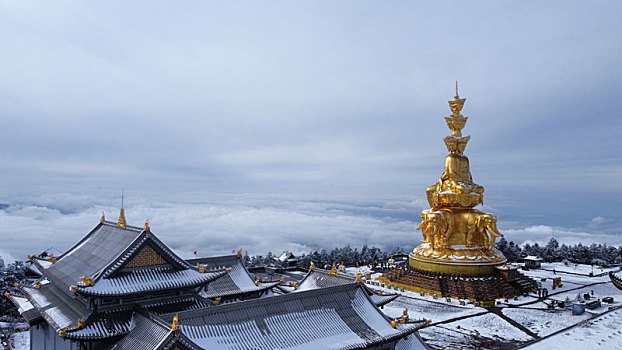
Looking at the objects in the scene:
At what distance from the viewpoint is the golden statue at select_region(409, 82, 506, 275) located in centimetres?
4209

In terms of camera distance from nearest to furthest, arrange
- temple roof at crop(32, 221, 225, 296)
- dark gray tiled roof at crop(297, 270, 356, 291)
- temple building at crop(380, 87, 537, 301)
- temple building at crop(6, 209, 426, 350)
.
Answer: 1. temple building at crop(6, 209, 426, 350)
2. temple roof at crop(32, 221, 225, 296)
3. dark gray tiled roof at crop(297, 270, 356, 291)
4. temple building at crop(380, 87, 537, 301)

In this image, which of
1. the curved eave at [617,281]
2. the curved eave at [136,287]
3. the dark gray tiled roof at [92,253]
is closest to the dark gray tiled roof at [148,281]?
the curved eave at [136,287]

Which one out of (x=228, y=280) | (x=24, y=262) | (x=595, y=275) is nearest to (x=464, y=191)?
(x=595, y=275)

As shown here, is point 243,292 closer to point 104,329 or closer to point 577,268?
point 104,329

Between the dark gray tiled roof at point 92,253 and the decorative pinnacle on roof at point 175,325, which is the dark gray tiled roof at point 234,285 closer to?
the dark gray tiled roof at point 92,253

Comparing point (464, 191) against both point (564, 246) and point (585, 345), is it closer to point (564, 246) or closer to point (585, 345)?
point (585, 345)

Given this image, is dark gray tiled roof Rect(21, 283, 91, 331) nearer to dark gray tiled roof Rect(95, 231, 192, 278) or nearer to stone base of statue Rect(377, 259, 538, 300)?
dark gray tiled roof Rect(95, 231, 192, 278)

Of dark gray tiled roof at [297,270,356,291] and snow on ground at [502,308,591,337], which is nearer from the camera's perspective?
dark gray tiled roof at [297,270,356,291]

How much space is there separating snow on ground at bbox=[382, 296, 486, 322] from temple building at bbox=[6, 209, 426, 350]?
1240 centimetres

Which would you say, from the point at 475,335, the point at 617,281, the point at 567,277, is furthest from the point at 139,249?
the point at 567,277

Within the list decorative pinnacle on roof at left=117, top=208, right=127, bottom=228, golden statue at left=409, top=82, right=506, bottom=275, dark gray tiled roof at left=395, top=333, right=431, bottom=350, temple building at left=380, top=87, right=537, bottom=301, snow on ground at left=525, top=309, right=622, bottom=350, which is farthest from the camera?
golden statue at left=409, top=82, right=506, bottom=275

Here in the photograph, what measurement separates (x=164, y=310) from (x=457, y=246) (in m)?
33.1

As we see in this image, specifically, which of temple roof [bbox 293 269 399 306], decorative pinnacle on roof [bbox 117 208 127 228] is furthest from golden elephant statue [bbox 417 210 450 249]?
decorative pinnacle on roof [bbox 117 208 127 228]

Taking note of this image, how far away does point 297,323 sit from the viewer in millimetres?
17094
